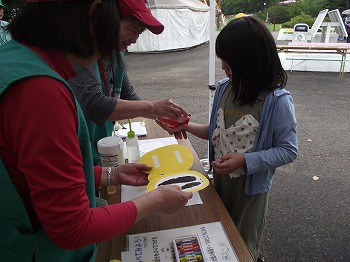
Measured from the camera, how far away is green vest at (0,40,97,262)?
0.60 metres

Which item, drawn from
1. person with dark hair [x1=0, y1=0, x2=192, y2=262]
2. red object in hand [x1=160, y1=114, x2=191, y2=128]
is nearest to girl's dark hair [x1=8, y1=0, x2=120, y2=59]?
person with dark hair [x1=0, y1=0, x2=192, y2=262]

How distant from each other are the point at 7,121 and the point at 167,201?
495 millimetres

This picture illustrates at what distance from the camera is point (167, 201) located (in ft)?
2.92

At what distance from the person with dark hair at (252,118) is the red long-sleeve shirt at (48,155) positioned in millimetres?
793

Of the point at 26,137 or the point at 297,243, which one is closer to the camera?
the point at 26,137

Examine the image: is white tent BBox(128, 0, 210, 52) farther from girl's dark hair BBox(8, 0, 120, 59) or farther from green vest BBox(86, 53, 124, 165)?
girl's dark hair BBox(8, 0, 120, 59)

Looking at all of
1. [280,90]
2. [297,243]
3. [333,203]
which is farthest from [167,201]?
[333,203]

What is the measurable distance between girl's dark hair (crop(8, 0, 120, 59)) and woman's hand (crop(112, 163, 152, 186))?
59 centimetres

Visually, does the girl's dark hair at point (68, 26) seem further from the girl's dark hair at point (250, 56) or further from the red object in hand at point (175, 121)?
the red object in hand at point (175, 121)

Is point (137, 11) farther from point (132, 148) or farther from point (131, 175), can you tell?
point (132, 148)

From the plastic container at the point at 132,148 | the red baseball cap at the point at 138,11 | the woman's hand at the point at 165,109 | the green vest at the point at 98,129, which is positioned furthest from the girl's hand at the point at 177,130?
the red baseball cap at the point at 138,11

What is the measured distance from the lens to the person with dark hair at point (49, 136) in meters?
0.58

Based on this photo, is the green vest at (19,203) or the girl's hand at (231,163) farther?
the girl's hand at (231,163)

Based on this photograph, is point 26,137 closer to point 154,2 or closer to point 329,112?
point 329,112
